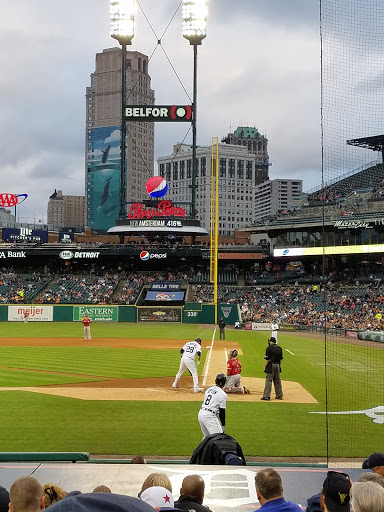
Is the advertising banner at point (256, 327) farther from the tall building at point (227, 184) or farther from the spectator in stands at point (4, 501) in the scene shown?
the tall building at point (227, 184)

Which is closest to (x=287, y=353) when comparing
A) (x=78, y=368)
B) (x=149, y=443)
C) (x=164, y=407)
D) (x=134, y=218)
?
(x=78, y=368)

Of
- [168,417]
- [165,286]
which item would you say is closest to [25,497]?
[168,417]

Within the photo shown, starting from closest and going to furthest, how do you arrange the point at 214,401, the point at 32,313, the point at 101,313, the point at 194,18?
the point at 214,401
the point at 32,313
the point at 101,313
the point at 194,18

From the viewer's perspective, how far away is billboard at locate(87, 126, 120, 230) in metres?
139

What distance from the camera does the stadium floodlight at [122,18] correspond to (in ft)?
197

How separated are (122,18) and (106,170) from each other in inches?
3185

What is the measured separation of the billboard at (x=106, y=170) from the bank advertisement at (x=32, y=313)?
86226 millimetres

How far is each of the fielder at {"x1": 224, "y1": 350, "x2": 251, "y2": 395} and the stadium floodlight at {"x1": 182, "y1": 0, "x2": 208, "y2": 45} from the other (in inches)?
2045

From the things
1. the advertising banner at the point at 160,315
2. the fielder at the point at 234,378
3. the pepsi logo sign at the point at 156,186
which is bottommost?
the advertising banner at the point at 160,315

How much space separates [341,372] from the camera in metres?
21.8

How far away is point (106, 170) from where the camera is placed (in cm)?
13925

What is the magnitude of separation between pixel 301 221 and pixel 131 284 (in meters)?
22.3

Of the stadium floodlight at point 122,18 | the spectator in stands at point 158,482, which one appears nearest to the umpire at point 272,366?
the spectator in stands at point 158,482

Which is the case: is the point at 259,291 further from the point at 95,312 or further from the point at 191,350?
the point at 191,350
